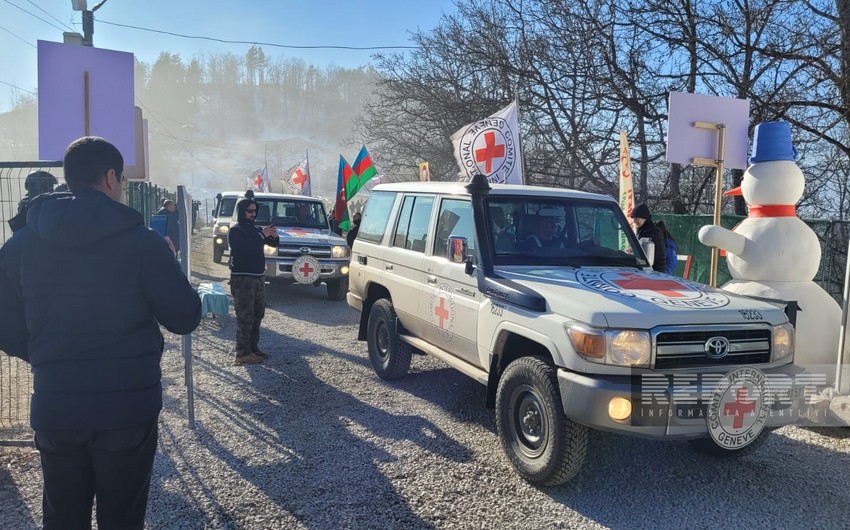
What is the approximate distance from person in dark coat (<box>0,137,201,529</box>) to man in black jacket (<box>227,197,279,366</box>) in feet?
14.4

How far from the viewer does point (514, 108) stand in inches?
355

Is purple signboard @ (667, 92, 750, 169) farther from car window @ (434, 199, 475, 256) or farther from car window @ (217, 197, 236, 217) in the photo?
car window @ (217, 197, 236, 217)

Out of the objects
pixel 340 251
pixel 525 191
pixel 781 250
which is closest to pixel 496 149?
pixel 340 251

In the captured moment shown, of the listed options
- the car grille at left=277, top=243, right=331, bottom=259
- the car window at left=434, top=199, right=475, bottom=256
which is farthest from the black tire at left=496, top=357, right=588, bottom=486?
the car grille at left=277, top=243, right=331, bottom=259

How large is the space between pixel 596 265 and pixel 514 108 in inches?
196

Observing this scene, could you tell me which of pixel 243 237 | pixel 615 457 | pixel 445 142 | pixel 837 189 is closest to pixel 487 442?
pixel 615 457

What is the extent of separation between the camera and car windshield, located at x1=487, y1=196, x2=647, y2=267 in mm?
4613

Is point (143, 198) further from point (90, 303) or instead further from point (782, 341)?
point (782, 341)

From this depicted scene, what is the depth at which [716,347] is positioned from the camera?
3.44 meters

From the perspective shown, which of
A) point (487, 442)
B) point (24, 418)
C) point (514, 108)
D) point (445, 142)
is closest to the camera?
point (487, 442)

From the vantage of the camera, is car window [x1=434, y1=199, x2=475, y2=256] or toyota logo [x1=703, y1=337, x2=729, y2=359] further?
car window [x1=434, y1=199, x2=475, y2=256]

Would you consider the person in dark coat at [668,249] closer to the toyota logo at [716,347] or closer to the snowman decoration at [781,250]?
the snowman decoration at [781,250]

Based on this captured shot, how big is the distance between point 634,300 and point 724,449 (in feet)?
4.48

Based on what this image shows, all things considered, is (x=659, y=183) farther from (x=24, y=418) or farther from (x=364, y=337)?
(x=24, y=418)
